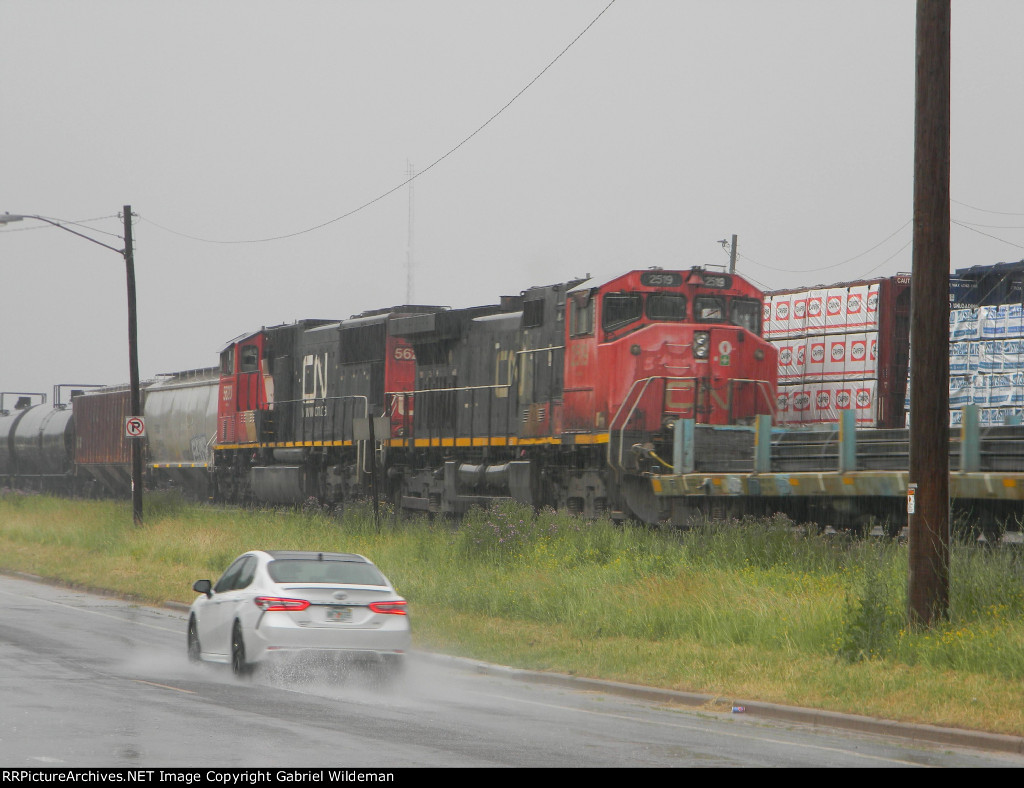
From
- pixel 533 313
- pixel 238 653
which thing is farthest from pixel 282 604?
pixel 533 313

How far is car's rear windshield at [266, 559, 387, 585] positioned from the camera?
12.5m

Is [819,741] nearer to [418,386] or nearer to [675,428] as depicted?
[675,428]

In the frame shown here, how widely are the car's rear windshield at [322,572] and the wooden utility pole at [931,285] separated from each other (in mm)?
5249

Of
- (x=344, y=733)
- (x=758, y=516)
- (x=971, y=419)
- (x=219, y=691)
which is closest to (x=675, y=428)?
(x=758, y=516)

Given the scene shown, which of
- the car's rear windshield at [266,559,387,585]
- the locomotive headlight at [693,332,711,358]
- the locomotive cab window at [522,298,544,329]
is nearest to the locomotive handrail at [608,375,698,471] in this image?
the locomotive headlight at [693,332,711,358]

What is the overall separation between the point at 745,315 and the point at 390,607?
11.4 metres

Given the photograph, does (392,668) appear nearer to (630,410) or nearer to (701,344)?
(630,410)

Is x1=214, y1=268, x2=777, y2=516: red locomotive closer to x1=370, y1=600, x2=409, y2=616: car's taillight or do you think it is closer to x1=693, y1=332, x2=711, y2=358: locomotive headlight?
x1=693, y1=332, x2=711, y2=358: locomotive headlight

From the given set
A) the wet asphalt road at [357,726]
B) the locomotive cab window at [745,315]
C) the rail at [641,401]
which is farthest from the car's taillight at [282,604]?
the locomotive cab window at [745,315]

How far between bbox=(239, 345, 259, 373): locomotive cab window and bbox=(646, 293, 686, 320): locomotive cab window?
17.5 meters

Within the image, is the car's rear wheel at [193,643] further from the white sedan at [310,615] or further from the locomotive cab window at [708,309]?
the locomotive cab window at [708,309]

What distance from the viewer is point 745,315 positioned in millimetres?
21922

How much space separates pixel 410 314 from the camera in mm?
29875

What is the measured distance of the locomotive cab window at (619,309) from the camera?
21.5 m
